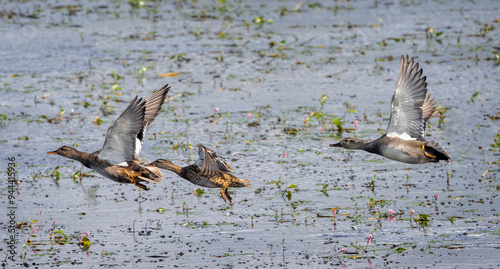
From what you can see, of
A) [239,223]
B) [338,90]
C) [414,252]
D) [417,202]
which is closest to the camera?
[414,252]

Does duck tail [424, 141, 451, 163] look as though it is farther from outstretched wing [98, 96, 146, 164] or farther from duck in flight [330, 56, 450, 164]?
outstretched wing [98, 96, 146, 164]

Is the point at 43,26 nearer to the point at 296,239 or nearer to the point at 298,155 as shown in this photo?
the point at 298,155

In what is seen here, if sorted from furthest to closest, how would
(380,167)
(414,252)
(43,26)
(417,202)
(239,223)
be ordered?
1. (43,26)
2. (380,167)
3. (417,202)
4. (239,223)
5. (414,252)

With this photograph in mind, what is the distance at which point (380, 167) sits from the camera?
38.0 ft

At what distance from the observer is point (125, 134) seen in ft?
30.7

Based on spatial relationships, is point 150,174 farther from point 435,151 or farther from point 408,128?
point 435,151

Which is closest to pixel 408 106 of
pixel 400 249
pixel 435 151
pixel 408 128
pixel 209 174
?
pixel 408 128

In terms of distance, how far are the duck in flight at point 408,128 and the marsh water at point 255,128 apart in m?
0.51

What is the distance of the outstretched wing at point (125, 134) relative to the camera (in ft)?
30.2

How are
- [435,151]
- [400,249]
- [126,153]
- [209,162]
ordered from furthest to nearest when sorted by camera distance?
[435,151] < [126,153] < [209,162] < [400,249]

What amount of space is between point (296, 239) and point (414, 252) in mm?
1265

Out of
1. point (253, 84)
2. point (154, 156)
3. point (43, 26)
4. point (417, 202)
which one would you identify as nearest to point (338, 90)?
point (253, 84)

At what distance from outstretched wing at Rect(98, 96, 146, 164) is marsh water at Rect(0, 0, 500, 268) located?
2.45 feet

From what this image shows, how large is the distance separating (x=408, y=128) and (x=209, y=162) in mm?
2836
